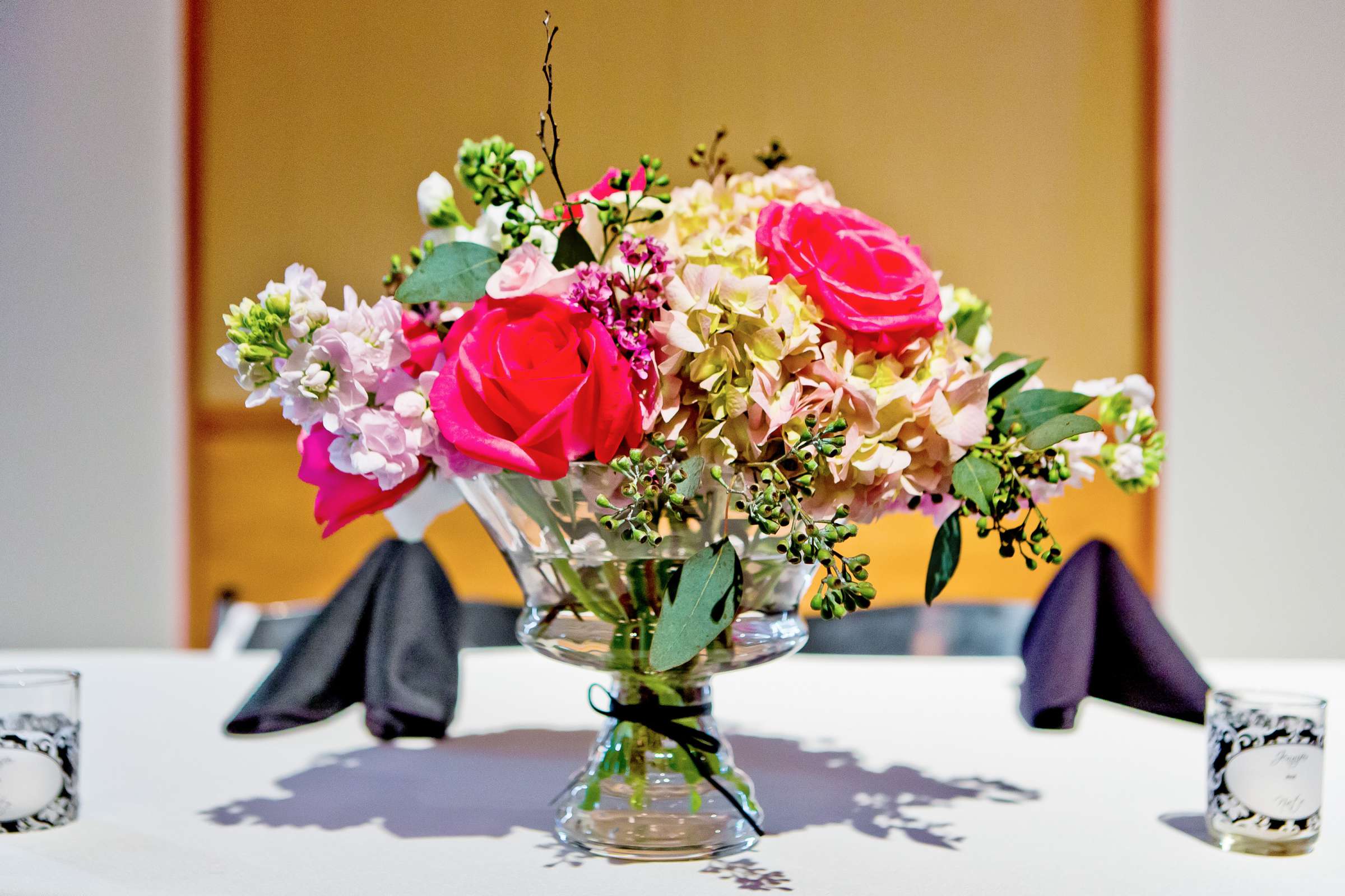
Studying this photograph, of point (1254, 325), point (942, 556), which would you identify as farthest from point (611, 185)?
point (1254, 325)

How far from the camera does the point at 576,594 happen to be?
720 millimetres

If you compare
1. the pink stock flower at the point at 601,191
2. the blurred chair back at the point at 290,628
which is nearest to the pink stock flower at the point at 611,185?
the pink stock flower at the point at 601,191

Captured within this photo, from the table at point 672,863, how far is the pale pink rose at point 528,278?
13.7 inches

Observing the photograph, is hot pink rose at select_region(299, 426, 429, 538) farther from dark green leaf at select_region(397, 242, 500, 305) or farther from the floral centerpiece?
dark green leaf at select_region(397, 242, 500, 305)

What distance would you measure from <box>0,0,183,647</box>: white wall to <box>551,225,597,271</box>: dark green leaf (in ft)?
7.43

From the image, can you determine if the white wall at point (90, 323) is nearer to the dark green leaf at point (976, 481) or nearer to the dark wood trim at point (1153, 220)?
the dark wood trim at point (1153, 220)

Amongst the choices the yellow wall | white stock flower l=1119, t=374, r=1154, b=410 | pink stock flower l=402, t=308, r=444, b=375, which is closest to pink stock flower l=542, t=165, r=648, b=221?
pink stock flower l=402, t=308, r=444, b=375

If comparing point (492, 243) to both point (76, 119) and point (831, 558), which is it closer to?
point (831, 558)

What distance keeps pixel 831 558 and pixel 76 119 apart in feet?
8.69

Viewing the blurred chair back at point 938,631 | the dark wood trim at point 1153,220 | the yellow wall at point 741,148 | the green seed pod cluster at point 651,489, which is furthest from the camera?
the dark wood trim at point 1153,220

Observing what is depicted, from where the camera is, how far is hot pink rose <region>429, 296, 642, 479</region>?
614 millimetres

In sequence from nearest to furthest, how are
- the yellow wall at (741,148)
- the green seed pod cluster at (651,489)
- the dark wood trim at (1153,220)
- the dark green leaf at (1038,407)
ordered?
the green seed pod cluster at (651,489) → the dark green leaf at (1038,407) → the yellow wall at (741,148) → the dark wood trim at (1153,220)

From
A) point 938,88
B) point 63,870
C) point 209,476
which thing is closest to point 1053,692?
point 63,870

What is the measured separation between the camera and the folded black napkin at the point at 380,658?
929mm
